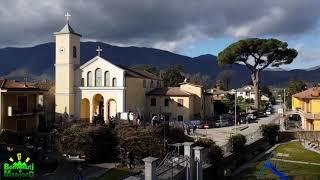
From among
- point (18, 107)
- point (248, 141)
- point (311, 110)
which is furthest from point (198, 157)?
point (311, 110)

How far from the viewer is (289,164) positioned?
30.3m

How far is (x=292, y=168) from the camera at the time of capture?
29.1 meters

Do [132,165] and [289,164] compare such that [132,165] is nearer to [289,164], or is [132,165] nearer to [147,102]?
[289,164]

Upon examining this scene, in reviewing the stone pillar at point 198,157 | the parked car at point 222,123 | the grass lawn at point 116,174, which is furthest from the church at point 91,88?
the stone pillar at point 198,157

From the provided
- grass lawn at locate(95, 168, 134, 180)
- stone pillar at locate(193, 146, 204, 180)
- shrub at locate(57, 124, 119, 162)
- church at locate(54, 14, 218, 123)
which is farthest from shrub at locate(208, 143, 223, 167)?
church at locate(54, 14, 218, 123)

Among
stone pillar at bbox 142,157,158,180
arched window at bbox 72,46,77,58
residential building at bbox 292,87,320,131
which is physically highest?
arched window at bbox 72,46,77,58

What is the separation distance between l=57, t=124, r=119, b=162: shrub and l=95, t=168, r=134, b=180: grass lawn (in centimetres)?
281

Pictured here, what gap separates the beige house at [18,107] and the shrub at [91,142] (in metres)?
8.08

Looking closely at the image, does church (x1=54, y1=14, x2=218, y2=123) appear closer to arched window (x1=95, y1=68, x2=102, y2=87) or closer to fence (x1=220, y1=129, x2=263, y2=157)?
arched window (x1=95, y1=68, x2=102, y2=87)

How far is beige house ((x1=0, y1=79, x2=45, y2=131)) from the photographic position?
35.7 meters

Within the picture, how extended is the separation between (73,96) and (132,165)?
2484cm

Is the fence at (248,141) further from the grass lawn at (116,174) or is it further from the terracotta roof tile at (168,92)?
the terracotta roof tile at (168,92)

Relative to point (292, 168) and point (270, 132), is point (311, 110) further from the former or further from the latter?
point (292, 168)

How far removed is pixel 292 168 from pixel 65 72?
3012 centimetres
